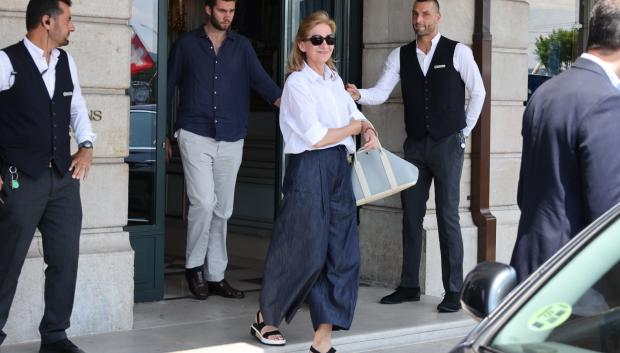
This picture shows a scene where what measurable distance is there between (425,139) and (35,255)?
9.96 ft

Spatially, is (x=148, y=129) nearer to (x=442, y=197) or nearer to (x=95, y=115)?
(x=95, y=115)

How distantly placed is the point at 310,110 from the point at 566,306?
3394 millimetres

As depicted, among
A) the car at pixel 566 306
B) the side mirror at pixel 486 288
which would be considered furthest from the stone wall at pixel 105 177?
the car at pixel 566 306

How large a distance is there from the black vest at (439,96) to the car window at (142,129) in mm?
1937

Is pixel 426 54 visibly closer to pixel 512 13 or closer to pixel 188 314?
pixel 512 13

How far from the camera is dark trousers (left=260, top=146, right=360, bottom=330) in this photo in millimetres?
6551

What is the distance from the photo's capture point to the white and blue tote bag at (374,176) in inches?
266

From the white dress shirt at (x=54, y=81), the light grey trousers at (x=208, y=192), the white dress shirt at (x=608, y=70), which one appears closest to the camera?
the white dress shirt at (x=608, y=70)

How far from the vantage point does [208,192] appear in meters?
8.31

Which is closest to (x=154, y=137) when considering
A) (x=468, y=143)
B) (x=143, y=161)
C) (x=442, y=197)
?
(x=143, y=161)

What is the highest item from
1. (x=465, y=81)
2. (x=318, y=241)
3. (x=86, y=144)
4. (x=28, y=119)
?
(x=465, y=81)

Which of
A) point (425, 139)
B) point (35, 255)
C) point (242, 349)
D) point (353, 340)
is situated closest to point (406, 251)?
point (425, 139)

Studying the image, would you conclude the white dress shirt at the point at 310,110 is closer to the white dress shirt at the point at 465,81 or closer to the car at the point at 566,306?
the white dress shirt at the point at 465,81

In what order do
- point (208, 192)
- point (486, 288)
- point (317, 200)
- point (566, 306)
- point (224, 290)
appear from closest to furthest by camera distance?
point (566, 306)
point (486, 288)
point (317, 200)
point (208, 192)
point (224, 290)
